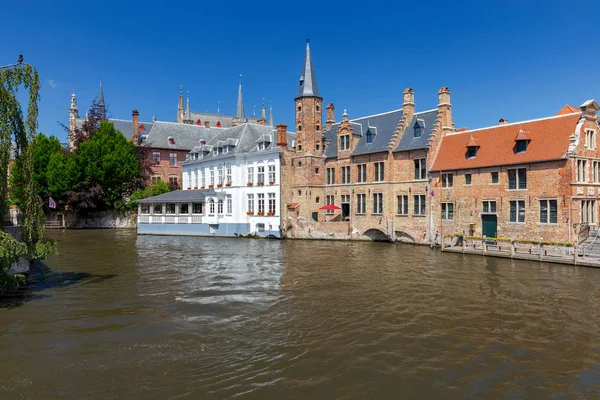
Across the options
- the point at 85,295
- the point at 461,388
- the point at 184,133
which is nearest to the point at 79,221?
the point at 184,133

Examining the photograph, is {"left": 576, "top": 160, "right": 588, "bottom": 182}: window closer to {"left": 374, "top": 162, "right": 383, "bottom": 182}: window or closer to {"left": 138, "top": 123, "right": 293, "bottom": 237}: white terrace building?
{"left": 374, "top": 162, "right": 383, "bottom": 182}: window

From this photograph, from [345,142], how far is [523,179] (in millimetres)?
16688

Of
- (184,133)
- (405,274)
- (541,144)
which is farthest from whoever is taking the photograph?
(184,133)

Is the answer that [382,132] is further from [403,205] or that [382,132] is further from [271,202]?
[271,202]

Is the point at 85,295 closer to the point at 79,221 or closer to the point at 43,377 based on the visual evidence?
the point at 43,377

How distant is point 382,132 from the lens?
1553 inches

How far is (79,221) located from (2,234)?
4636cm

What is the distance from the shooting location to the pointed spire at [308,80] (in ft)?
137

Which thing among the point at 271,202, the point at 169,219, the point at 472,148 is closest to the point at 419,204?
the point at 472,148

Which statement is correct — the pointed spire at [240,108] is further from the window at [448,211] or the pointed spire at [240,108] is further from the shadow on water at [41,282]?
the shadow on water at [41,282]

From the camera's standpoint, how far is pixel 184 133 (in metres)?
66.1

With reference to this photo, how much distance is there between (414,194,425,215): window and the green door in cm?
498

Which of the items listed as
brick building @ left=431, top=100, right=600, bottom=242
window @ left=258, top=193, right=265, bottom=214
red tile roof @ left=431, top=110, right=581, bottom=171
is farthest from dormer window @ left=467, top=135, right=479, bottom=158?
window @ left=258, top=193, right=265, bottom=214

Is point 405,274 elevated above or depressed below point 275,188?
below
